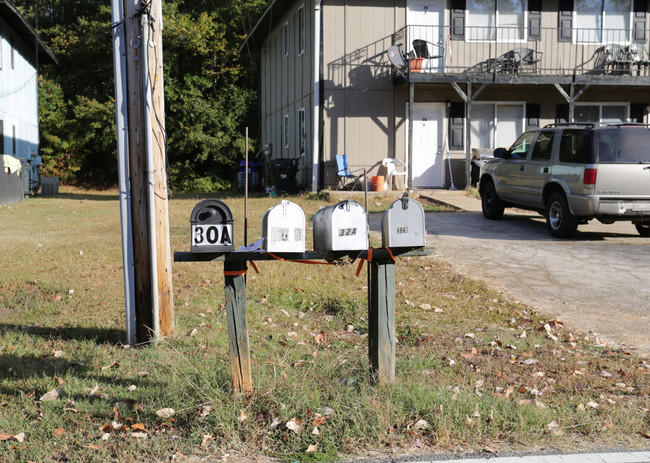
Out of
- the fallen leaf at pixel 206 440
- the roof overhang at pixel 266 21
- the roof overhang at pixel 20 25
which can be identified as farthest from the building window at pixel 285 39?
the fallen leaf at pixel 206 440

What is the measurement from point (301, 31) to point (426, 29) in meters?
3.87

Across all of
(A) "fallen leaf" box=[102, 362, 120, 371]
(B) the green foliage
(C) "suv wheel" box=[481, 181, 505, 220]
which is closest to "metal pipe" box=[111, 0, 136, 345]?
(A) "fallen leaf" box=[102, 362, 120, 371]

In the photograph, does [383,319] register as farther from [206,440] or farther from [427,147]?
[427,147]

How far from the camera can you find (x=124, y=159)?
18.4 feet

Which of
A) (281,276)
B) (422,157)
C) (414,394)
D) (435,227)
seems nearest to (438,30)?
(422,157)

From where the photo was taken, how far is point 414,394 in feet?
14.0

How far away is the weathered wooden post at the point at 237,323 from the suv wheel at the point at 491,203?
10760 mm

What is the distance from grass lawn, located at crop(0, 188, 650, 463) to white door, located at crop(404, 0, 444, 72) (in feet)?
44.5

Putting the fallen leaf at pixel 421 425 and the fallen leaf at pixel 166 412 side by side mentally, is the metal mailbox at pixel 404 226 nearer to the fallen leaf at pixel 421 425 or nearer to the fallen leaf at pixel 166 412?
the fallen leaf at pixel 421 425

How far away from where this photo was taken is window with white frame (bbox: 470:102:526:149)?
70.3 ft

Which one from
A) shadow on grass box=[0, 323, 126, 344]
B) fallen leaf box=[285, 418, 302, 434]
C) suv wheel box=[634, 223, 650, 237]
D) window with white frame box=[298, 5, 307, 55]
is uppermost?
window with white frame box=[298, 5, 307, 55]

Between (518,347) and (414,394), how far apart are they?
1633 mm

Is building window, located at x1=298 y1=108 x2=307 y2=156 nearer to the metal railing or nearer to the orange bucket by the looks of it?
the orange bucket

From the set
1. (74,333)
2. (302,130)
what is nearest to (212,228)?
(74,333)
